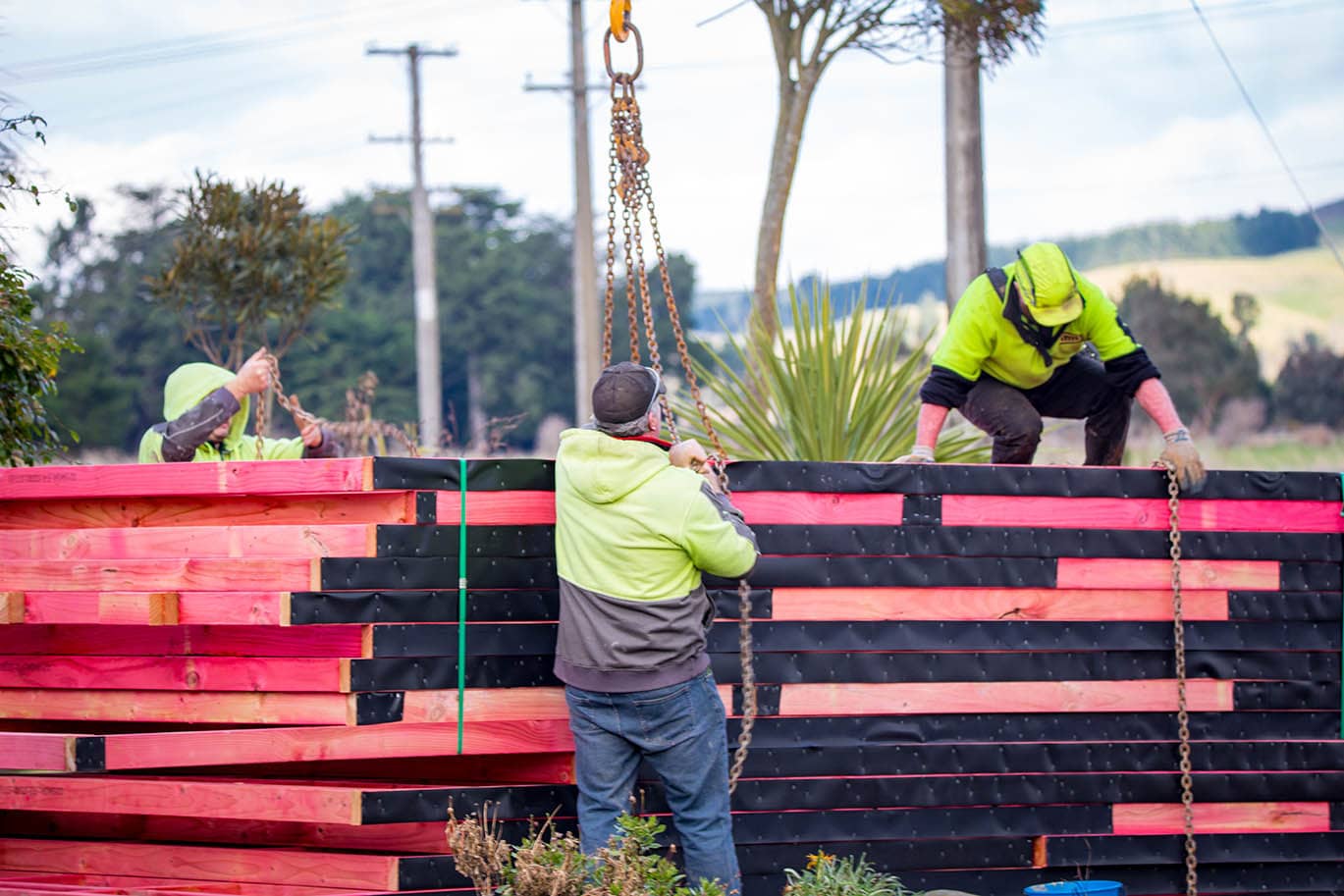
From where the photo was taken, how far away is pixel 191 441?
601 cm

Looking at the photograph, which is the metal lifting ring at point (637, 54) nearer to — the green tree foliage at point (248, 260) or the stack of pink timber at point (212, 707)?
the stack of pink timber at point (212, 707)

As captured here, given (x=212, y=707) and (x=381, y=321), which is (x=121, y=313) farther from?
(x=212, y=707)

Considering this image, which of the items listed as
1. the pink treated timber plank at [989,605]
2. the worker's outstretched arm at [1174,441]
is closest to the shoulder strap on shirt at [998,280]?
the worker's outstretched arm at [1174,441]

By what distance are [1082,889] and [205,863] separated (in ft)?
10.4

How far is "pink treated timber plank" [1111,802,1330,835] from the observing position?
5312mm

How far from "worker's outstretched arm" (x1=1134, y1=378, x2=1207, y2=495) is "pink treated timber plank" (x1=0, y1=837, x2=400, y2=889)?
327 cm

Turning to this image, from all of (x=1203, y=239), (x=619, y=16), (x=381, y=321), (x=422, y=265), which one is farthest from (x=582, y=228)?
(x=1203, y=239)

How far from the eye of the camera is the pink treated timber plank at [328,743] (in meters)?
4.75

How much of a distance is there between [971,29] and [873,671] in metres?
5.78

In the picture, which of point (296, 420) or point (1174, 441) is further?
point (296, 420)

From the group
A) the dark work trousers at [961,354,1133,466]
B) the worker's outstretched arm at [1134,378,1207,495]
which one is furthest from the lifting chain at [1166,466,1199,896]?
the dark work trousers at [961,354,1133,466]

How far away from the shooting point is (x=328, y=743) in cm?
475

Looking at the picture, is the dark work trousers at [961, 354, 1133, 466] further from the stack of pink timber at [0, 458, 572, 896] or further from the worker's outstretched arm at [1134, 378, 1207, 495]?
the stack of pink timber at [0, 458, 572, 896]

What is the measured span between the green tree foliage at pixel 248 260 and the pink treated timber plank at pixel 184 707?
194 inches
